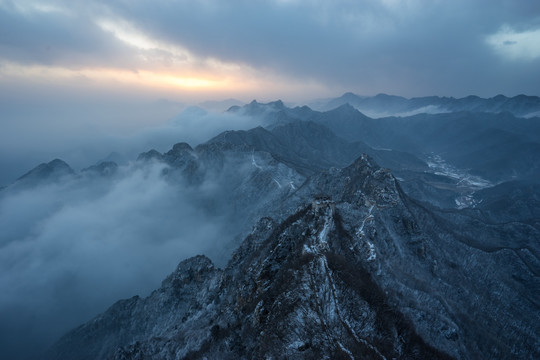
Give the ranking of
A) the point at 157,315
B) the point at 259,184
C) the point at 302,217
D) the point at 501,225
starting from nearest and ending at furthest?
1. the point at 302,217
2. the point at 157,315
3. the point at 501,225
4. the point at 259,184

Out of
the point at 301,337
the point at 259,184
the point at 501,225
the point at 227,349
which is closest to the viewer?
the point at 301,337

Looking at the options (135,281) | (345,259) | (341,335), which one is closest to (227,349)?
(341,335)

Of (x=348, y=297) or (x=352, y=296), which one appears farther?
(x=352, y=296)

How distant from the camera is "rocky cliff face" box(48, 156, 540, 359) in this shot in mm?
35844

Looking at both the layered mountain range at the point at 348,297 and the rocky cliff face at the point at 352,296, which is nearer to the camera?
the rocky cliff face at the point at 352,296

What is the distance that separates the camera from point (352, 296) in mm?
38656

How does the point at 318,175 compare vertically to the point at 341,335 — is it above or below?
below

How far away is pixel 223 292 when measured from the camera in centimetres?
6894

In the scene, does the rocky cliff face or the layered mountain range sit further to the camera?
the layered mountain range

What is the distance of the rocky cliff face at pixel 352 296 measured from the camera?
35844mm

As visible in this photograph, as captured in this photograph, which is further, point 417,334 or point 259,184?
point 259,184

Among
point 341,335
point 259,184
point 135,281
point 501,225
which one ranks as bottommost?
point 135,281

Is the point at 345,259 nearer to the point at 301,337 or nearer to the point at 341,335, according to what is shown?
the point at 341,335

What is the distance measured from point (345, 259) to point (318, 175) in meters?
91.4
